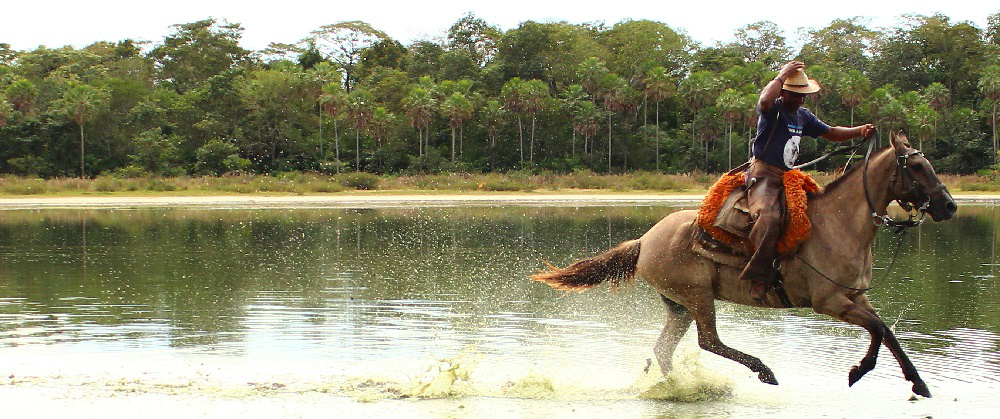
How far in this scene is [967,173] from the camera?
65.6 m

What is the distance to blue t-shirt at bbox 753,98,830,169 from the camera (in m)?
9.19

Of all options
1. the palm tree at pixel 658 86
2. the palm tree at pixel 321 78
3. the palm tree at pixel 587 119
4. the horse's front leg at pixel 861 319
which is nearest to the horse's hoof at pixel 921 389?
the horse's front leg at pixel 861 319

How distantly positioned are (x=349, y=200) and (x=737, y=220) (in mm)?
40838

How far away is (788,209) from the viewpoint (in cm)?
902

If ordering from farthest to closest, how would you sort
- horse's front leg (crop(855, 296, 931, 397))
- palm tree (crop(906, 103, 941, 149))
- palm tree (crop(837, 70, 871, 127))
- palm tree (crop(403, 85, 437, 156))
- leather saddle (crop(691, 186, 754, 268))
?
palm tree (crop(837, 70, 871, 127))
palm tree (crop(403, 85, 437, 156))
palm tree (crop(906, 103, 941, 149))
leather saddle (crop(691, 186, 754, 268))
horse's front leg (crop(855, 296, 931, 397))

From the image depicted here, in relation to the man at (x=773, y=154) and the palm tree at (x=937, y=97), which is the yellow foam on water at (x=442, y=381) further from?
the palm tree at (x=937, y=97)

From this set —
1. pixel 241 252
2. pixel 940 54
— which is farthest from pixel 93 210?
pixel 940 54

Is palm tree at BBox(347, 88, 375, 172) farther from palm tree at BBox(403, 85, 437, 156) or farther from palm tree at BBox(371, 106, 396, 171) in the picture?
palm tree at BBox(403, 85, 437, 156)

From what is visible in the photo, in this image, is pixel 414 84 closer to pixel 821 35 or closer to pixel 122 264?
pixel 821 35

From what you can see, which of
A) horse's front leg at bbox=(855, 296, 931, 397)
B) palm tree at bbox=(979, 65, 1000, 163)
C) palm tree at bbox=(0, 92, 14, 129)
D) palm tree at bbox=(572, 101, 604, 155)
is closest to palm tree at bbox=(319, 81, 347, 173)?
palm tree at bbox=(572, 101, 604, 155)

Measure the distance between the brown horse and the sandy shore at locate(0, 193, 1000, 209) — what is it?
35.0 meters

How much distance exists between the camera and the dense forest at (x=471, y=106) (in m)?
66.8

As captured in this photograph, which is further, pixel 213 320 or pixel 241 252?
pixel 241 252

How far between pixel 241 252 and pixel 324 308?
9.61 m
